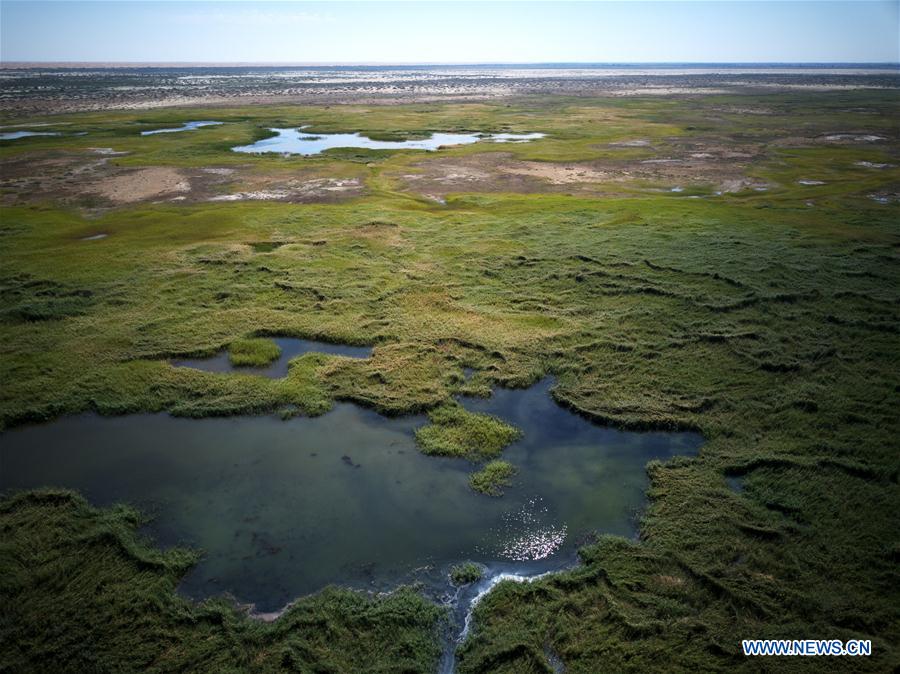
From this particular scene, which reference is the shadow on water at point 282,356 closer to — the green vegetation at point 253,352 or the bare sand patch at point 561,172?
the green vegetation at point 253,352

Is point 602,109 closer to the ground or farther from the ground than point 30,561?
farther from the ground

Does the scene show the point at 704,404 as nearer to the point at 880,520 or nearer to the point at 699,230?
the point at 880,520

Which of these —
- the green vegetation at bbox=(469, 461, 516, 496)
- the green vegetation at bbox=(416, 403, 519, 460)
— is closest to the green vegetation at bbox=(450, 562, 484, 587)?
the green vegetation at bbox=(469, 461, 516, 496)

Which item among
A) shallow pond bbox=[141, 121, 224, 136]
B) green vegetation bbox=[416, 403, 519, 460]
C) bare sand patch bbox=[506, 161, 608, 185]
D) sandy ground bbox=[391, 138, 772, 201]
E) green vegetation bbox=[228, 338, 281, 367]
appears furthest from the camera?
shallow pond bbox=[141, 121, 224, 136]

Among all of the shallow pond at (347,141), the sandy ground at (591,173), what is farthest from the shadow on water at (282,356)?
the shallow pond at (347,141)

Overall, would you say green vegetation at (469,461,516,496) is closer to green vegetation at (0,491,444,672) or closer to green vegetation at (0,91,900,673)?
green vegetation at (0,91,900,673)

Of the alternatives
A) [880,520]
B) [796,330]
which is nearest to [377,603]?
[880,520]
